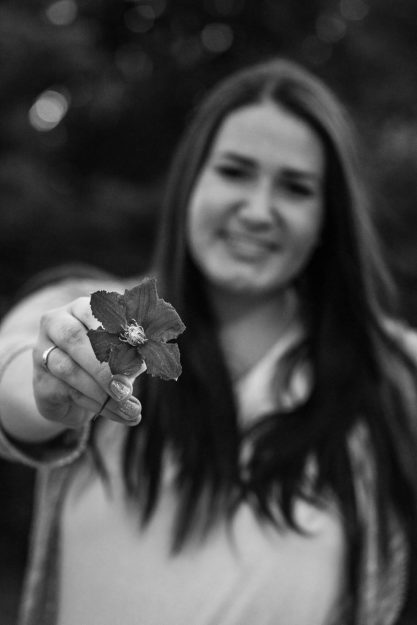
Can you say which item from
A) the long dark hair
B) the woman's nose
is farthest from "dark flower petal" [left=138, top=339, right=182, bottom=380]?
the woman's nose

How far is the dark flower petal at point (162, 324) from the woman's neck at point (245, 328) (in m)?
0.91

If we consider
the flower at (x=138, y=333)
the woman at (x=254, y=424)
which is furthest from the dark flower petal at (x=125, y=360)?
the woman at (x=254, y=424)

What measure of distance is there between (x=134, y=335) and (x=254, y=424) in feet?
2.84

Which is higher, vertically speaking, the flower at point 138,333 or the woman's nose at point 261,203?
A: the woman's nose at point 261,203

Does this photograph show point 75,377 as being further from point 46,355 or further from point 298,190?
point 298,190

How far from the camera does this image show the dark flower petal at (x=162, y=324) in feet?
2.95

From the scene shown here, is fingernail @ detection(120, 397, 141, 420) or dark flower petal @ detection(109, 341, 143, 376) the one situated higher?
dark flower petal @ detection(109, 341, 143, 376)

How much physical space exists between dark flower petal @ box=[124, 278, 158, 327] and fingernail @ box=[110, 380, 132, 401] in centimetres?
7

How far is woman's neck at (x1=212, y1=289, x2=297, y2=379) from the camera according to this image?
184 centimetres

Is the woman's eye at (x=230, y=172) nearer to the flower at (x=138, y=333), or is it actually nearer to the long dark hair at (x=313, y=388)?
the long dark hair at (x=313, y=388)

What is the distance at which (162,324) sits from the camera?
903 mm

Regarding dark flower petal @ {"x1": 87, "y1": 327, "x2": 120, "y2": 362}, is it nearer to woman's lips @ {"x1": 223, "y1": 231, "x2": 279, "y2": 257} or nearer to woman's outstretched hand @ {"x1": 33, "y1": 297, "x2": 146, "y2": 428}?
woman's outstretched hand @ {"x1": 33, "y1": 297, "x2": 146, "y2": 428}

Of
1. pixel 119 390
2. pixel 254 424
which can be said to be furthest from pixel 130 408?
pixel 254 424

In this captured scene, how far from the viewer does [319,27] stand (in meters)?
4.27
